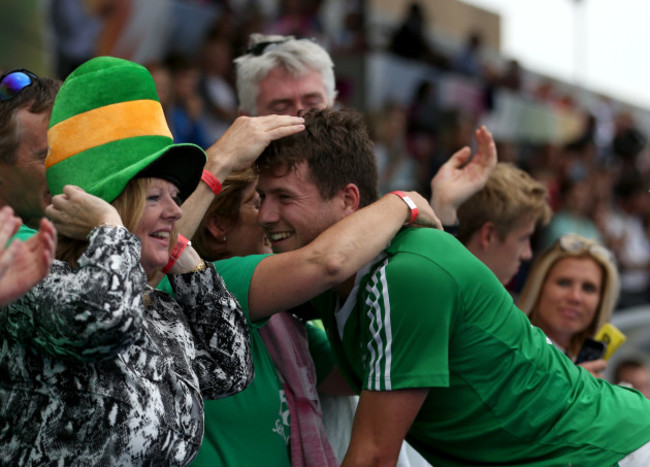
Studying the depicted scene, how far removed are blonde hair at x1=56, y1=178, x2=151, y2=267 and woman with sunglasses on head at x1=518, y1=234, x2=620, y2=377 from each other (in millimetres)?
2335

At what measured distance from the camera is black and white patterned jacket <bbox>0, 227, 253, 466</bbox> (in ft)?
6.43

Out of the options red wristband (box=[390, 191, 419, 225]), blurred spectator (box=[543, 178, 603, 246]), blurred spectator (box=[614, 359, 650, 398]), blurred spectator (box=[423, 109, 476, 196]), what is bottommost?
blurred spectator (box=[543, 178, 603, 246])

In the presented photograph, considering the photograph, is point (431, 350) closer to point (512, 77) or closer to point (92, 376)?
point (92, 376)

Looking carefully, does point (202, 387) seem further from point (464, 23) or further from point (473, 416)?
point (464, 23)

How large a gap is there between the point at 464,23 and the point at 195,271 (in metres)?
19.8

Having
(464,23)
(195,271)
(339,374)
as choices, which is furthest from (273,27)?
(464,23)

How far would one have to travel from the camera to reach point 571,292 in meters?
4.09

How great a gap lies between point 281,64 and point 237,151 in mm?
1283

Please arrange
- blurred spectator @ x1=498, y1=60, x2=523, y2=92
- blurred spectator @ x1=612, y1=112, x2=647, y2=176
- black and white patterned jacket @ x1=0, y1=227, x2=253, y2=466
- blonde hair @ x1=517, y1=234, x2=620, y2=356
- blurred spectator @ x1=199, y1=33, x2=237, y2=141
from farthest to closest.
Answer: blurred spectator @ x1=612, y1=112, x2=647, y2=176 → blurred spectator @ x1=498, y1=60, x2=523, y2=92 → blurred spectator @ x1=199, y1=33, x2=237, y2=141 → blonde hair @ x1=517, y1=234, x2=620, y2=356 → black and white patterned jacket @ x1=0, y1=227, x2=253, y2=466

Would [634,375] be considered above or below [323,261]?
below

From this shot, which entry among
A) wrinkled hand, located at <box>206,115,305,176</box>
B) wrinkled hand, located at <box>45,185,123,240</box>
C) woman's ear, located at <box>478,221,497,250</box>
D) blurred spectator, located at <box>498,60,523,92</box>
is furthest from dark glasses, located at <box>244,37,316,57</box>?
blurred spectator, located at <box>498,60,523,92</box>

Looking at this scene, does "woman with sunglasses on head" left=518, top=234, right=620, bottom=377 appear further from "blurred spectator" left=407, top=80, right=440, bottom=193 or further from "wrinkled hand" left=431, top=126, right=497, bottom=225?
"blurred spectator" left=407, top=80, right=440, bottom=193

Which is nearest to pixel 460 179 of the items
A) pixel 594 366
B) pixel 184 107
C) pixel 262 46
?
pixel 594 366

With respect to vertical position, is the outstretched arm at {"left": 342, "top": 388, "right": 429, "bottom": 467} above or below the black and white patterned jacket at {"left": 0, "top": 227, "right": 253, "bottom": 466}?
below
